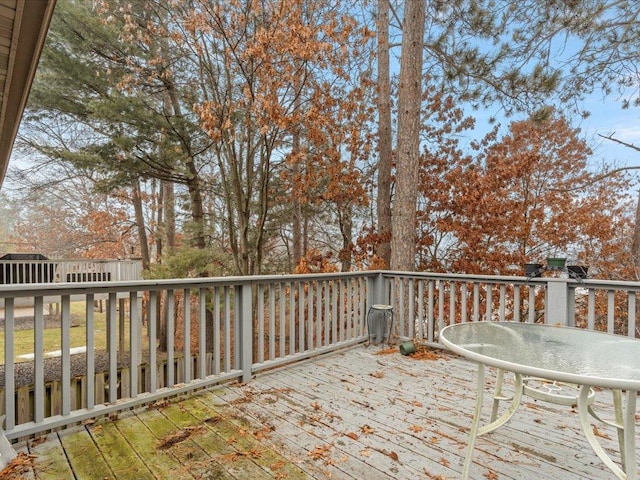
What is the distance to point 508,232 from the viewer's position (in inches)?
316

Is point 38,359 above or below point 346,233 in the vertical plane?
below

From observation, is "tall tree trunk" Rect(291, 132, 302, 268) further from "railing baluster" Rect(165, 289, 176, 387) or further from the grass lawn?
the grass lawn

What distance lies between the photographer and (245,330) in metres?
3.38

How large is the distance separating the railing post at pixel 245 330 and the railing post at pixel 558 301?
9.79 feet

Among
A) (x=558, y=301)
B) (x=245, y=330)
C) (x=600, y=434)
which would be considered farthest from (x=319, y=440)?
(x=558, y=301)

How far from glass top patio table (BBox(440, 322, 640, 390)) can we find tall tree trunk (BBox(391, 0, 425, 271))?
11.6 feet

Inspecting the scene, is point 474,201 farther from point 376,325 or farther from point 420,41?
point 376,325

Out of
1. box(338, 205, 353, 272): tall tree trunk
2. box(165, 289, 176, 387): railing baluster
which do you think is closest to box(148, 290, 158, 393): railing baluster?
box(165, 289, 176, 387): railing baluster

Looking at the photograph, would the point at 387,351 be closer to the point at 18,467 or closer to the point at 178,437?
the point at 178,437

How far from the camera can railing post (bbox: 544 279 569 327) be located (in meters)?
3.49

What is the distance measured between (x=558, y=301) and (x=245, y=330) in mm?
3087

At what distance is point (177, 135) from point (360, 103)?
4.34m

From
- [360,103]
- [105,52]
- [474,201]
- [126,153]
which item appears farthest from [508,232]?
[105,52]

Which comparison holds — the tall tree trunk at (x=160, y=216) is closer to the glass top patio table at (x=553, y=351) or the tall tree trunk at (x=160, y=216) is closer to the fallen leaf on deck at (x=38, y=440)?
the fallen leaf on deck at (x=38, y=440)
